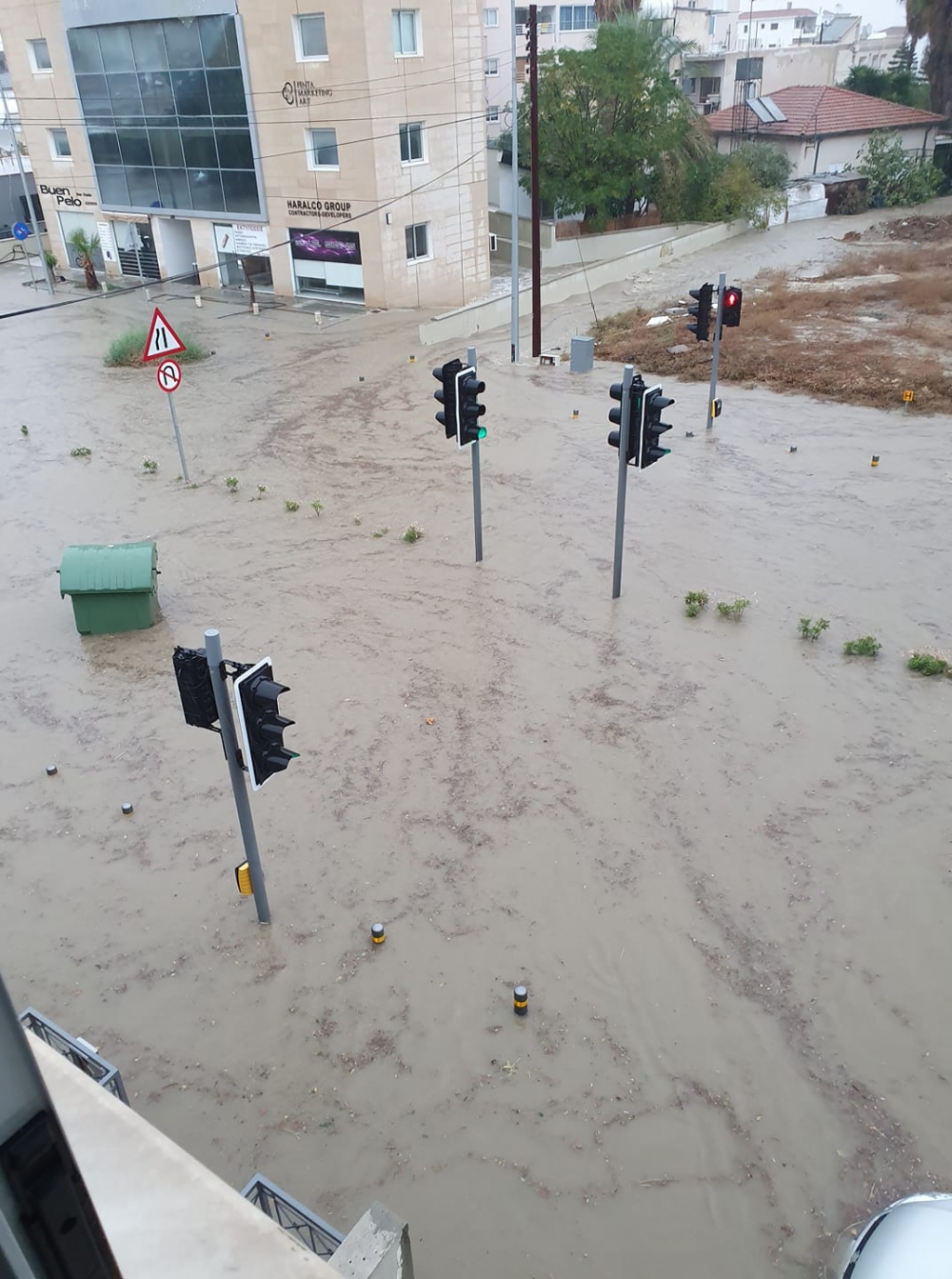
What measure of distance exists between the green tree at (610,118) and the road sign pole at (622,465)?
1145 inches

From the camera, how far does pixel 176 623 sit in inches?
474

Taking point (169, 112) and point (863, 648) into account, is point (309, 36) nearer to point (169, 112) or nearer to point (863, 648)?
point (169, 112)

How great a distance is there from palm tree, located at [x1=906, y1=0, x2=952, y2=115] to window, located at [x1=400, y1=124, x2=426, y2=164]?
35873 mm

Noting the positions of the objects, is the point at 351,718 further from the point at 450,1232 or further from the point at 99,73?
the point at 99,73

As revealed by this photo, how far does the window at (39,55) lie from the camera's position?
34.5m

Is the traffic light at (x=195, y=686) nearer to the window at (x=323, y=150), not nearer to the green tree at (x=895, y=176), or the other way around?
the window at (x=323, y=150)

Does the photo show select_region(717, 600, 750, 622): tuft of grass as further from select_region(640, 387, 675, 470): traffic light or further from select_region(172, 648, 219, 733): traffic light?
select_region(172, 648, 219, 733): traffic light

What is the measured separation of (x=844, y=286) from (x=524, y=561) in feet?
67.0

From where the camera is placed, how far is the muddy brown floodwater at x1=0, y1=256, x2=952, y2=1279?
5.87 metres

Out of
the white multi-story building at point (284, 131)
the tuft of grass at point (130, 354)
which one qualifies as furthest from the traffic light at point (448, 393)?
the white multi-story building at point (284, 131)

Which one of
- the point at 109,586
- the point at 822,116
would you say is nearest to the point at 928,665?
the point at 109,586

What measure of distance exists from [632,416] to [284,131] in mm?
23171

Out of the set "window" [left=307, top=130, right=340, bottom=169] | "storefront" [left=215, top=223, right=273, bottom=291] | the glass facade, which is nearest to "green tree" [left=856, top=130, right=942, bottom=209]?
"window" [left=307, top=130, right=340, bottom=169]

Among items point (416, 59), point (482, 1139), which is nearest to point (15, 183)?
point (416, 59)
